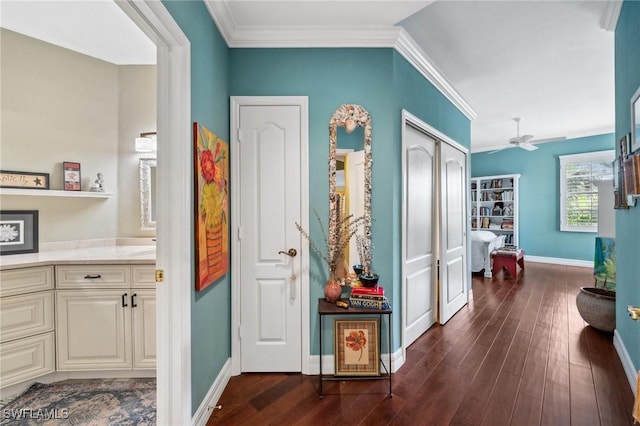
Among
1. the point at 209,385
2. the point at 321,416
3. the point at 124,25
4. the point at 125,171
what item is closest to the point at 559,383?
the point at 321,416

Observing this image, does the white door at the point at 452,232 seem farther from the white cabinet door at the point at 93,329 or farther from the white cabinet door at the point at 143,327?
the white cabinet door at the point at 93,329

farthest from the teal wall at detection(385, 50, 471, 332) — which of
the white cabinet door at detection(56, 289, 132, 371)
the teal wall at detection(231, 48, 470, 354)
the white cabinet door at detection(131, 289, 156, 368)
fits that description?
the white cabinet door at detection(56, 289, 132, 371)

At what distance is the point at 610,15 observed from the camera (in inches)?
82.2

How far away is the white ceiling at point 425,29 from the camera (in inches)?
75.7

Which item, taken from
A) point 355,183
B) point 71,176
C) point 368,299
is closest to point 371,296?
point 368,299

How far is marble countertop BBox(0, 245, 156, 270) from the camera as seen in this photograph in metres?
1.88

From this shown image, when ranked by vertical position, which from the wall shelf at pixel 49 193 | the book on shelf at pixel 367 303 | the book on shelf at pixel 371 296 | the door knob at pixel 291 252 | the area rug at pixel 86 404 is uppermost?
the wall shelf at pixel 49 193

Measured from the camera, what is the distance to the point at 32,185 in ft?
7.23

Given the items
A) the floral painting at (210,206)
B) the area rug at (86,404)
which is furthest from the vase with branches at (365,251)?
the area rug at (86,404)

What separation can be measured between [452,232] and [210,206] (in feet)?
8.99

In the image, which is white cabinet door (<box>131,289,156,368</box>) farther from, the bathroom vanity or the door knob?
the door knob

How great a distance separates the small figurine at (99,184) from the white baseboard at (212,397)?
1.92 meters

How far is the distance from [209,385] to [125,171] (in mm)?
2062

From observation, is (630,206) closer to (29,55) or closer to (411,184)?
(411,184)
